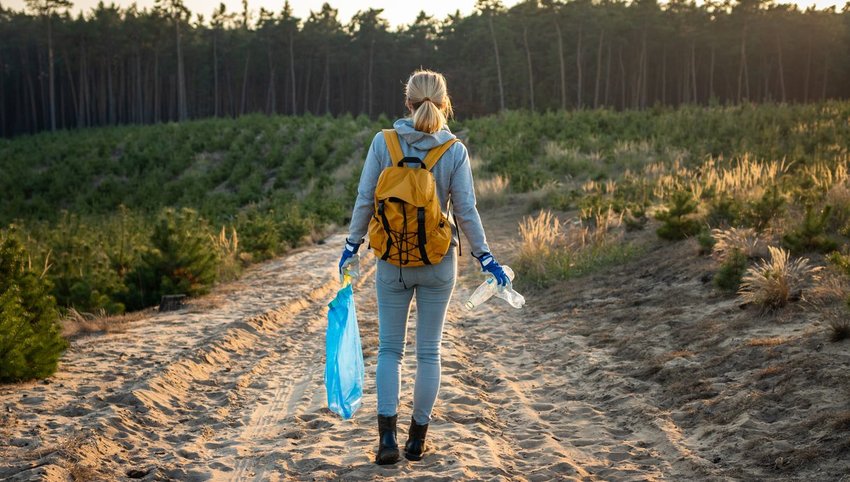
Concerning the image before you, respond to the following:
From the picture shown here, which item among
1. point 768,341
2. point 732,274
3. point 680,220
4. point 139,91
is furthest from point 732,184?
point 139,91

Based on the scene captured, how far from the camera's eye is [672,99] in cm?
7881

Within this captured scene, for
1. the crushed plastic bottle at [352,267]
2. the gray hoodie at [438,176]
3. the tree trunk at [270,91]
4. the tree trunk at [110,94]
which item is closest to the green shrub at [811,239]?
the gray hoodie at [438,176]

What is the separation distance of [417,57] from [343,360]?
2957 inches

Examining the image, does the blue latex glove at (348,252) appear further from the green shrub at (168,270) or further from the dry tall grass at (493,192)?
the dry tall grass at (493,192)

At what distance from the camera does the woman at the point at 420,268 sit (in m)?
4.38

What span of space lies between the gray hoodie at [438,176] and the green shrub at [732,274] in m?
4.65

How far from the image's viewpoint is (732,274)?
827 centimetres

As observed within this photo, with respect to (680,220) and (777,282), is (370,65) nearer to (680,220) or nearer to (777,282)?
(680,220)

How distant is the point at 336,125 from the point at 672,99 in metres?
48.3

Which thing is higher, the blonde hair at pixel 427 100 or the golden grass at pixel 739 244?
the blonde hair at pixel 427 100

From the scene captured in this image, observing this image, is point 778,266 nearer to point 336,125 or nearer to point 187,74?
point 336,125

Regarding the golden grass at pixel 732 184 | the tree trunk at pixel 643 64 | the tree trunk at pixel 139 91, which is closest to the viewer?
the golden grass at pixel 732 184

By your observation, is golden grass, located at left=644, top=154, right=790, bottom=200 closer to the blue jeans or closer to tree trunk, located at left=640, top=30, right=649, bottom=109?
the blue jeans

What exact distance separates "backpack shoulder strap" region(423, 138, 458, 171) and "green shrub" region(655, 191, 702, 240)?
7.97 meters
